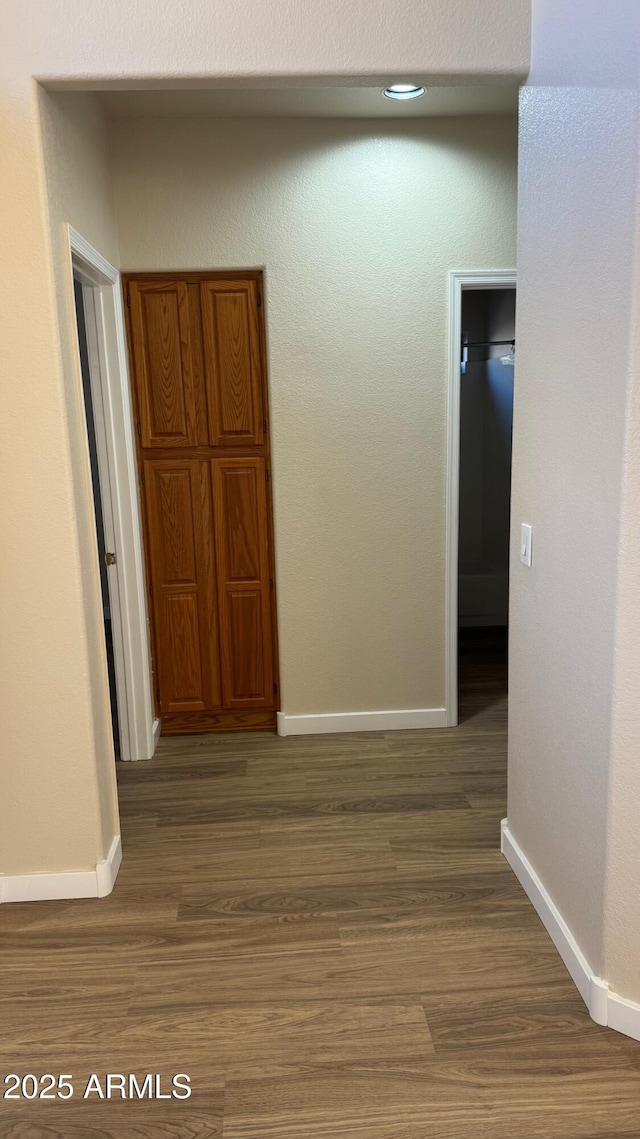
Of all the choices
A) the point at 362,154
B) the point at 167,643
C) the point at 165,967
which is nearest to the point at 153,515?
the point at 167,643

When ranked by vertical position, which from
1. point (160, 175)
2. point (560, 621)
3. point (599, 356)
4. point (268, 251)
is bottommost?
point (560, 621)

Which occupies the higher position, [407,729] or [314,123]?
[314,123]

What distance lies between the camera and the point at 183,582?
13.0 ft

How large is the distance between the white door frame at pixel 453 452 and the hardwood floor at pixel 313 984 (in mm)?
682

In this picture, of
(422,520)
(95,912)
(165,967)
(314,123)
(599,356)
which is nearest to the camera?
(599,356)

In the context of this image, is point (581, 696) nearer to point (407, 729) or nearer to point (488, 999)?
point (488, 999)

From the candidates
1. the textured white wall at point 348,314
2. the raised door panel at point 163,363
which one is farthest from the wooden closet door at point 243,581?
the raised door panel at point 163,363

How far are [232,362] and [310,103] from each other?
110 centimetres

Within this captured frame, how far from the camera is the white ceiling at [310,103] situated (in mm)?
3195

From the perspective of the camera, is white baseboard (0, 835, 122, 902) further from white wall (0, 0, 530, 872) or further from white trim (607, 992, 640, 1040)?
white trim (607, 992, 640, 1040)

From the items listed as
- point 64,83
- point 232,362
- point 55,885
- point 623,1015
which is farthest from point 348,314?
point 623,1015

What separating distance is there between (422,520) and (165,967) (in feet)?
7.35

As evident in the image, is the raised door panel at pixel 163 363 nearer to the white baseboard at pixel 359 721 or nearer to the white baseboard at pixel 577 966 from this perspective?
the white baseboard at pixel 359 721

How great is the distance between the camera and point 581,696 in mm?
2143
